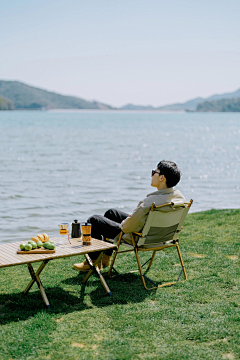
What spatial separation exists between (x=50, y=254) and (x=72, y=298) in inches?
28.0

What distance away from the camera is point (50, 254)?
4574 mm

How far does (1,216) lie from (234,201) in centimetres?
712

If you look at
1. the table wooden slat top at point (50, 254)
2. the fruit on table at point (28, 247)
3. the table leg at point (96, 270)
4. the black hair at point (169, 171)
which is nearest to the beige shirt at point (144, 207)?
the black hair at point (169, 171)

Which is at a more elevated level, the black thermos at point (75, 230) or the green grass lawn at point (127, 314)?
the black thermos at point (75, 230)

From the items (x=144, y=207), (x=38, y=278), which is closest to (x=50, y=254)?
(x=38, y=278)

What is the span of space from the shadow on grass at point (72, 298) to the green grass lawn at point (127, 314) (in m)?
0.01

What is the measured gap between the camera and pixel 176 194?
531 cm

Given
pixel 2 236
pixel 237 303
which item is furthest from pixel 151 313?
pixel 2 236

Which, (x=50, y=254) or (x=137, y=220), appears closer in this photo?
(x=50, y=254)

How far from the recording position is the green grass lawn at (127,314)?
3666mm

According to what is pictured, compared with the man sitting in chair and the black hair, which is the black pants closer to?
the man sitting in chair

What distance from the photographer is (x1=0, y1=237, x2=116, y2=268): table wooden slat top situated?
14.3 ft

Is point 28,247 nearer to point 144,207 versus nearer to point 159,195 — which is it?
point 144,207

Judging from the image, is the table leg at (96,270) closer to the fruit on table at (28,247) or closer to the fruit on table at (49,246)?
the fruit on table at (49,246)
